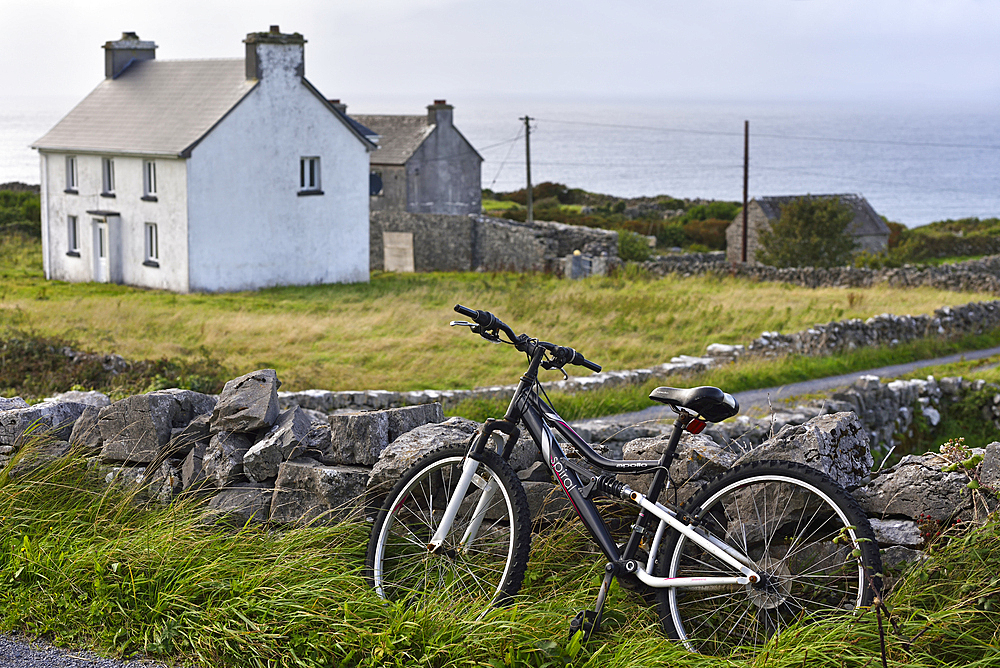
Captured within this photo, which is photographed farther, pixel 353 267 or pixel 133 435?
pixel 353 267

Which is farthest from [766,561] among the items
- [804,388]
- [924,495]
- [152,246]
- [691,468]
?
[152,246]

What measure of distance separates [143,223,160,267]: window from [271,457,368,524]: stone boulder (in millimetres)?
27510

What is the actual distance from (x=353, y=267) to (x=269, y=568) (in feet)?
98.3

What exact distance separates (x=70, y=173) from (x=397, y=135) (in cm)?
1945

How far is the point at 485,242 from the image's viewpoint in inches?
1599

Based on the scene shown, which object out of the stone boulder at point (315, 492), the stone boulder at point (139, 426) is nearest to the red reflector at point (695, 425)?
the stone boulder at point (315, 492)

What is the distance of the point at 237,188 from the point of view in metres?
30.4

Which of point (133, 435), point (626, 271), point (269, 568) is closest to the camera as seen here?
point (269, 568)

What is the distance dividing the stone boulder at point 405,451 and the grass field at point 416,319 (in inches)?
377

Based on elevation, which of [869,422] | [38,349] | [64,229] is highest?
[64,229]

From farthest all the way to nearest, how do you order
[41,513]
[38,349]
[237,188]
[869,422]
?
[237,188] → [38,349] → [869,422] → [41,513]

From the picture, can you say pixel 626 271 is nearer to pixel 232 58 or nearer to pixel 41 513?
pixel 232 58

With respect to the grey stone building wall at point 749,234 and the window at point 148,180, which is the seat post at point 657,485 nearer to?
the window at point 148,180

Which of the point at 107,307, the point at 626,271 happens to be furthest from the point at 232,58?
the point at 626,271
